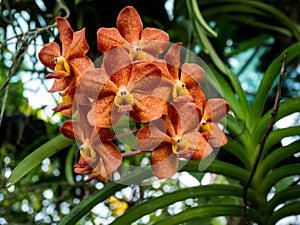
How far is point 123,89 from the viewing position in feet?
1.95

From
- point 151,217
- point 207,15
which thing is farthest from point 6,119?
point 207,15

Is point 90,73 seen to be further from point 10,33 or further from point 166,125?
point 10,33

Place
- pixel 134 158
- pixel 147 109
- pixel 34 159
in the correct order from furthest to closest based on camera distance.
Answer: pixel 134 158, pixel 34 159, pixel 147 109

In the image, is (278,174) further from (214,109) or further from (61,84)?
(61,84)

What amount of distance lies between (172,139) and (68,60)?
0.16m

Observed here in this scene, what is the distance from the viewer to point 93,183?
1.26 metres

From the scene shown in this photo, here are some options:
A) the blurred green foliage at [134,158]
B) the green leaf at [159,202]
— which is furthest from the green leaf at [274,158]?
the green leaf at [159,202]

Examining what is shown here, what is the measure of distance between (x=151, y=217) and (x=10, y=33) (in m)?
0.56

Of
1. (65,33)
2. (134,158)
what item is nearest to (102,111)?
(65,33)

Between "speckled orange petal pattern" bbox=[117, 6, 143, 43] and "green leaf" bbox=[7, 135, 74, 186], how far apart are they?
0.25m

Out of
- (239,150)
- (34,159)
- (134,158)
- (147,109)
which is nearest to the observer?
(147,109)

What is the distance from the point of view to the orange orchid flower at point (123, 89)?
1.93ft

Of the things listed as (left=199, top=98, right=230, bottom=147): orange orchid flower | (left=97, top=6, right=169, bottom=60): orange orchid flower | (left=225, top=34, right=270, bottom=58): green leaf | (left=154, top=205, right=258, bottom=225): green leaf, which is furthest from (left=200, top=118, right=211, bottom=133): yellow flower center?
(left=225, top=34, right=270, bottom=58): green leaf

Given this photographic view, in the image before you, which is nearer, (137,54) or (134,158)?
(137,54)
